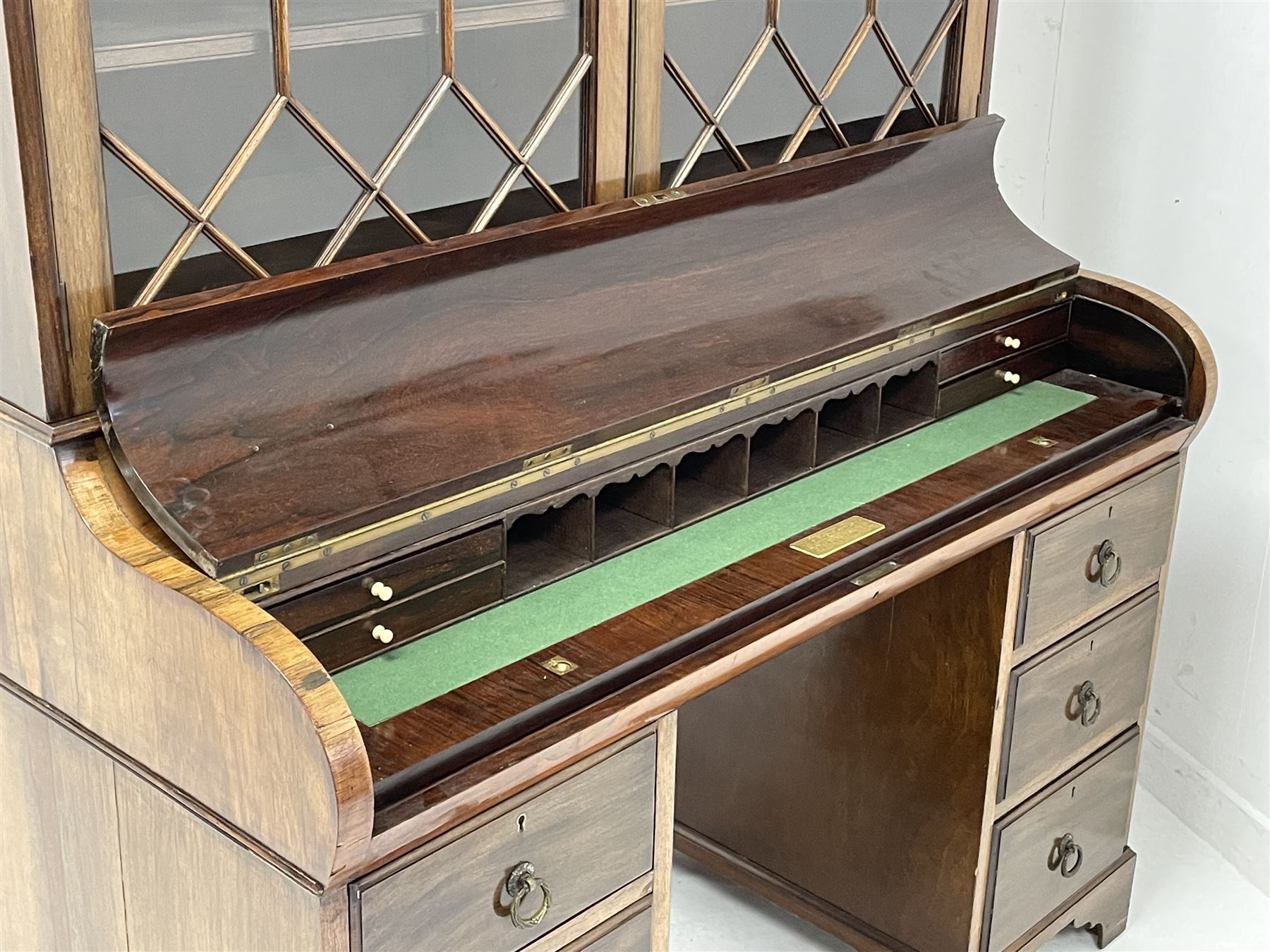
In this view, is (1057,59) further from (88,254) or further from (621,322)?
(88,254)

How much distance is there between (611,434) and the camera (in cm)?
184

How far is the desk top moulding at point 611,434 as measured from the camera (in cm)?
156

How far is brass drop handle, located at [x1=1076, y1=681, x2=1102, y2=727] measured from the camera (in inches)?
96.8

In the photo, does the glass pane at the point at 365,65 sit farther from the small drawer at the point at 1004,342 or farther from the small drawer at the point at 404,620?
the small drawer at the point at 1004,342

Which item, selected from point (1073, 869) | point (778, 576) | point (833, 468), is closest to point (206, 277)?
point (778, 576)

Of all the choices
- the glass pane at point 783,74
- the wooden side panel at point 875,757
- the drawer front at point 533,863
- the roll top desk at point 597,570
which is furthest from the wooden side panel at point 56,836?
the wooden side panel at point 875,757

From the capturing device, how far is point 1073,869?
103 inches

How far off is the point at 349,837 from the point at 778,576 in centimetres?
66

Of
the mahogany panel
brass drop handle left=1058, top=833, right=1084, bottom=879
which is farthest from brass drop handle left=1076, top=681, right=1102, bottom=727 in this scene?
the mahogany panel

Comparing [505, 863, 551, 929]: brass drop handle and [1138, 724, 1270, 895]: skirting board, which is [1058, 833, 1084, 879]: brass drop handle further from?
[505, 863, 551, 929]: brass drop handle

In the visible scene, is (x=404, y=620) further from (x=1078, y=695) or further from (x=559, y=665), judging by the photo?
(x=1078, y=695)

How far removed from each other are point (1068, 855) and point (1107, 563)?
0.54 metres

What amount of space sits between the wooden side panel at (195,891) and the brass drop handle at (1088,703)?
1385mm

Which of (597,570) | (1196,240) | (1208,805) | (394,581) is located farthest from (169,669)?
(1208,805)
